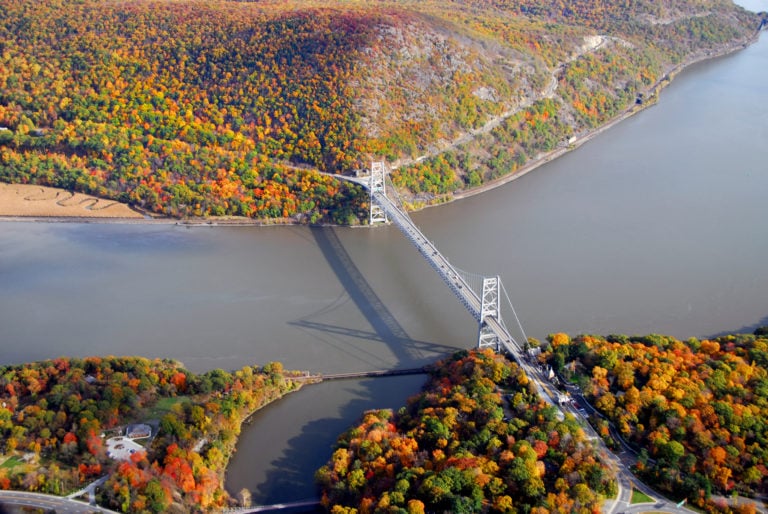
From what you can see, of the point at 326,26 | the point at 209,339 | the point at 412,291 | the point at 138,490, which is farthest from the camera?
the point at 326,26

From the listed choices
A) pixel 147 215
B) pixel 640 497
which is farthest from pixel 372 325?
pixel 147 215

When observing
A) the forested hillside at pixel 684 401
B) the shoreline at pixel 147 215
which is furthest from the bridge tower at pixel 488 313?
the shoreline at pixel 147 215

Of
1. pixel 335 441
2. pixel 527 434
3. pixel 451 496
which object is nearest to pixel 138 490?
pixel 335 441

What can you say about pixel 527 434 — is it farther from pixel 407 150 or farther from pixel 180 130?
pixel 180 130

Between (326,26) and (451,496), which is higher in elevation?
(326,26)

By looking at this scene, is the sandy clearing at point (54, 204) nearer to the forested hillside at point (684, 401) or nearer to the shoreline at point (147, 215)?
the shoreline at point (147, 215)

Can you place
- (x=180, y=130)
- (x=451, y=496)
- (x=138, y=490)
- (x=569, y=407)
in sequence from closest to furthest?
1. (x=451, y=496)
2. (x=138, y=490)
3. (x=569, y=407)
4. (x=180, y=130)

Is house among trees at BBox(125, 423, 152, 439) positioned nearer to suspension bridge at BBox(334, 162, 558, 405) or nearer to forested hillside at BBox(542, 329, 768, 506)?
suspension bridge at BBox(334, 162, 558, 405)
